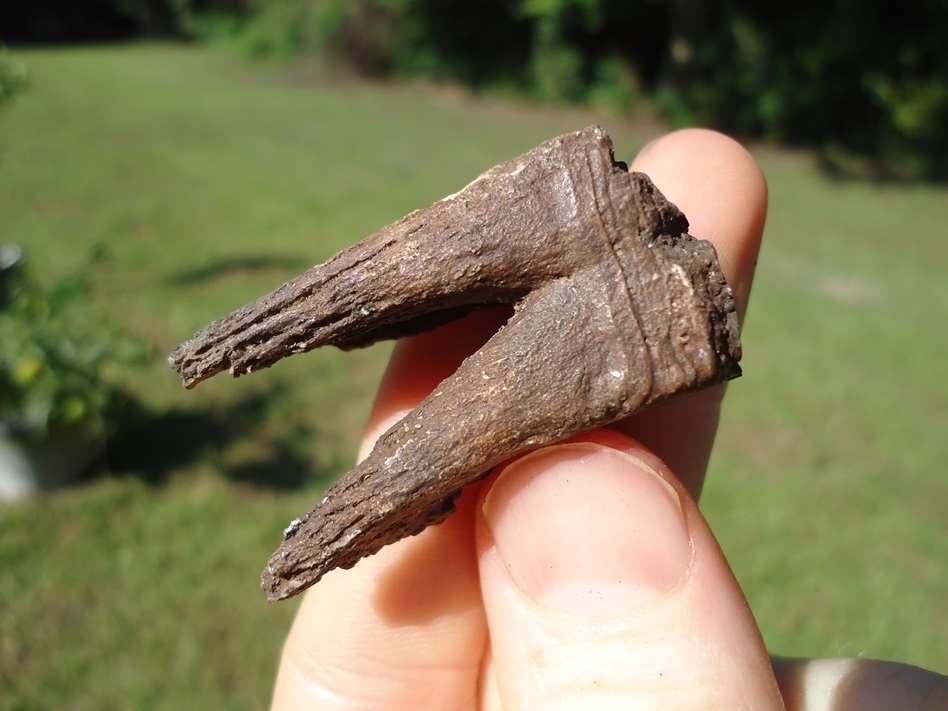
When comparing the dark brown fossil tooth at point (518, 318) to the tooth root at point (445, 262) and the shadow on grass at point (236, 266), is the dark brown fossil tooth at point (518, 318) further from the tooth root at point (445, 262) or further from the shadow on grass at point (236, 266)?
the shadow on grass at point (236, 266)

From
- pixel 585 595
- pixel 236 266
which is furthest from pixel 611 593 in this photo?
pixel 236 266

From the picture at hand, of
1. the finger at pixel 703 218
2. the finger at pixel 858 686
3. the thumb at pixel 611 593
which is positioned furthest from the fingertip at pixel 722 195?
the finger at pixel 858 686

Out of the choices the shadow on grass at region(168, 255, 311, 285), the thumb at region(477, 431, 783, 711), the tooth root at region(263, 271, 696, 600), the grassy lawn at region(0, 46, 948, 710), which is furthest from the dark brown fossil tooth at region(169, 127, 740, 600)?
the shadow on grass at region(168, 255, 311, 285)

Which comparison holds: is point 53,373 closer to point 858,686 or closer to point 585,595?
point 585,595

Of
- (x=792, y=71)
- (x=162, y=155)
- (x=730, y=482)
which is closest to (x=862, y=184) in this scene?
(x=792, y=71)

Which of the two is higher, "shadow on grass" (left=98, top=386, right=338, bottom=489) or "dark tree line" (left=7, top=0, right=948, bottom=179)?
"shadow on grass" (left=98, top=386, right=338, bottom=489)

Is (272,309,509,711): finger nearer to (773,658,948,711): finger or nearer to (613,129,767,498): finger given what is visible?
(613,129,767,498): finger
